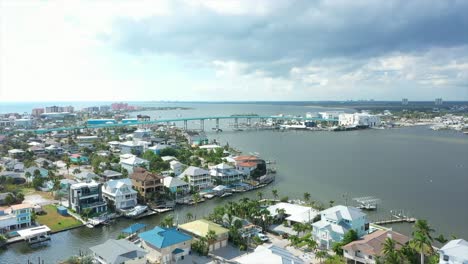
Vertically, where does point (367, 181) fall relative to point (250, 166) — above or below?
below

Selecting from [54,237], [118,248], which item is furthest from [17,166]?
[118,248]

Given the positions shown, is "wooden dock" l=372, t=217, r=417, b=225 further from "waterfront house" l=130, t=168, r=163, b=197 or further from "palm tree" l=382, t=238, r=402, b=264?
"waterfront house" l=130, t=168, r=163, b=197

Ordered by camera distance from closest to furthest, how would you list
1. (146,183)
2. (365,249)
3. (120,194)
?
(365,249) → (120,194) → (146,183)

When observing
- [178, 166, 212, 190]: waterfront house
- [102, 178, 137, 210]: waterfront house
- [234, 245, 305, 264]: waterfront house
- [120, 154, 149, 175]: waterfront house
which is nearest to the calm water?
[102, 178, 137, 210]: waterfront house

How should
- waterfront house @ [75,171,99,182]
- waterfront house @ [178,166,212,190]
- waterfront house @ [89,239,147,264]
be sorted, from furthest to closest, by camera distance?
waterfront house @ [75,171,99,182]
waterfront house @ [178,166,212,190]
waterfront house @ [89,239,147,264]

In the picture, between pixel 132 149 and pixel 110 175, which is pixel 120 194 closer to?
pixel 110 175

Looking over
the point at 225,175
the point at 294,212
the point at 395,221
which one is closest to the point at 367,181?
the point at 395,221
